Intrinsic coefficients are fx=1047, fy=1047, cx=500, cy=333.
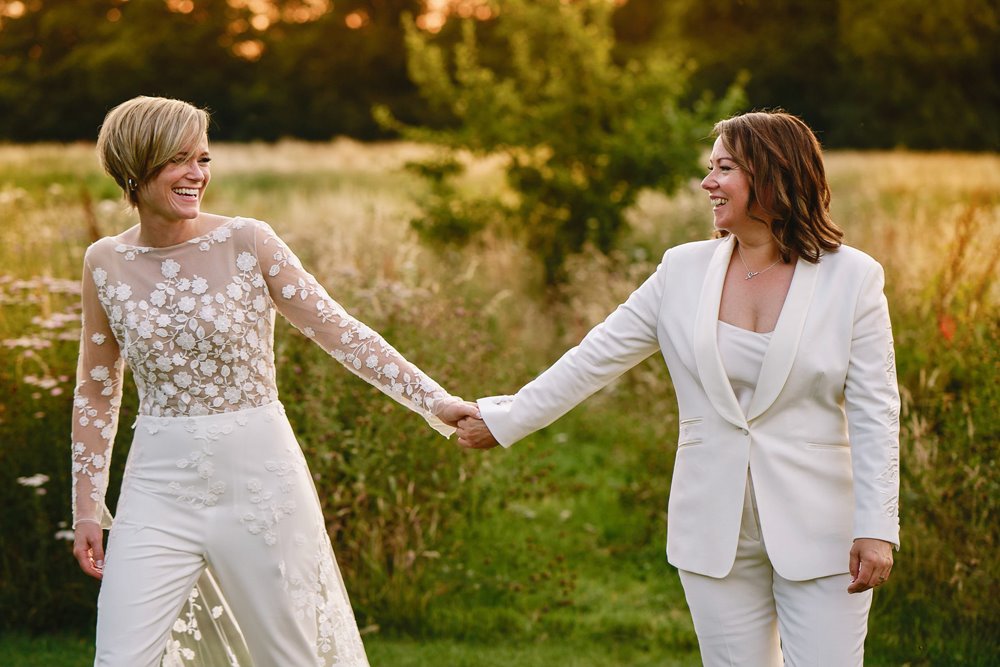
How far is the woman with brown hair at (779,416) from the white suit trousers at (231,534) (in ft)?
3.50

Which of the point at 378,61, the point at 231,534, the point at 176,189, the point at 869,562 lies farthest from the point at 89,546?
the point at 378,61

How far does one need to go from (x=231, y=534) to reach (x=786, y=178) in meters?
1.82

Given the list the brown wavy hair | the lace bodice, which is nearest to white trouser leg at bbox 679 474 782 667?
the brown wavy hair

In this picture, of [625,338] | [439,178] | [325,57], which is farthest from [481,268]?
[325,57]

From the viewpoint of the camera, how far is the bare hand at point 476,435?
11.4ft

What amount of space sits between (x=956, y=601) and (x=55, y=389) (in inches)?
165

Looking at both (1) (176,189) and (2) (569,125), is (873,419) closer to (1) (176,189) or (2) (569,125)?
(1) (176,189)

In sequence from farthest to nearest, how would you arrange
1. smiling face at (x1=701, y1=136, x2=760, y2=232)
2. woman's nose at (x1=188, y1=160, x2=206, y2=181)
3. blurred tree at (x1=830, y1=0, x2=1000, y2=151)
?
blurred tree at (x1=830, y1=0, x2=1000, y2=151) < woman's nose at (x1=188, y1=160, x2=206, y2=181) < smiling face at (x1=701, y1=136, x2=760, y2=232)

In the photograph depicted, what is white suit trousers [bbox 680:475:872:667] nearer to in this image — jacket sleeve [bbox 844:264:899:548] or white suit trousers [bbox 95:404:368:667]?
jacket sleeve [bbox 844:264:899:548]

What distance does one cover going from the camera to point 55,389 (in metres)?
4.90

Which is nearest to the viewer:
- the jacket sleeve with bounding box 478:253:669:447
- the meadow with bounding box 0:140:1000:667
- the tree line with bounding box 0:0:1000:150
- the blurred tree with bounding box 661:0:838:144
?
the jacket sleeve with bounding box 478:253:669:447

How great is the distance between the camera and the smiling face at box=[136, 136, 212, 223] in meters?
2.95

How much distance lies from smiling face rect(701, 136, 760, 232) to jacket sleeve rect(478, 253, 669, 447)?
0.23 m

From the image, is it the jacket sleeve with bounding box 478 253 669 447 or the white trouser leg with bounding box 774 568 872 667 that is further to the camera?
the jacket sleeve with bounding box 478 253 669 447
